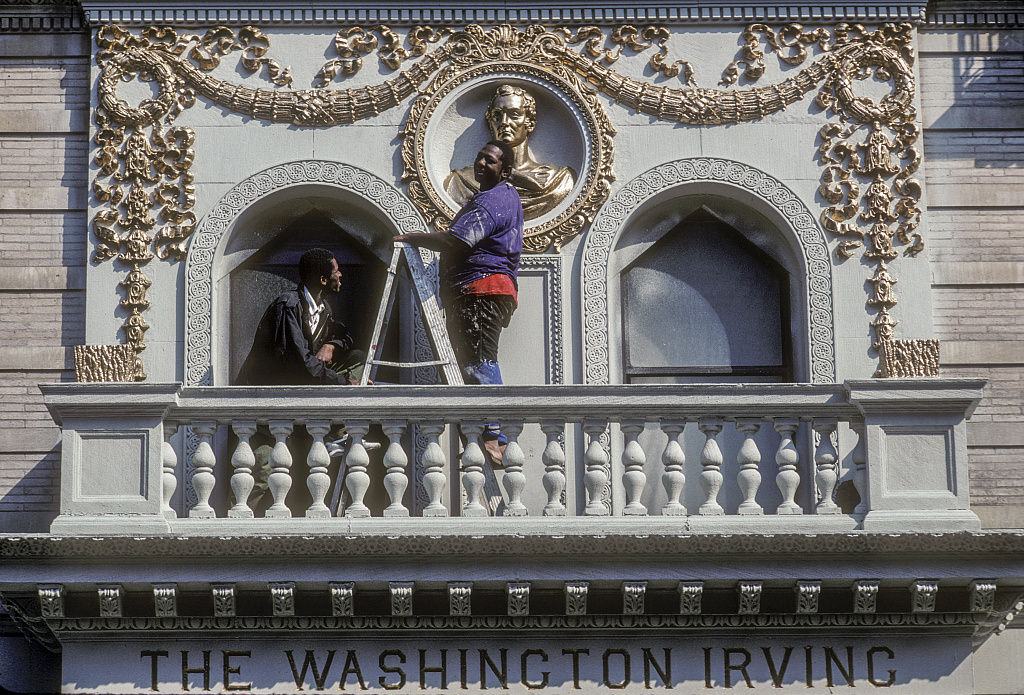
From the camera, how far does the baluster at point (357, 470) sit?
15578mm

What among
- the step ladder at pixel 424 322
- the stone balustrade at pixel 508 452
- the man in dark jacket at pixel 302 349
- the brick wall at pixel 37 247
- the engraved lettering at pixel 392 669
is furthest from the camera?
the brick wall at pixel 37 247

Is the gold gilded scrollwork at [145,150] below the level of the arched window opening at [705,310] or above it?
above

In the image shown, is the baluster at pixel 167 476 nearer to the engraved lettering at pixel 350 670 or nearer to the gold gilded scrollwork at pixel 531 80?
the engraved lettering at pixel 350 670

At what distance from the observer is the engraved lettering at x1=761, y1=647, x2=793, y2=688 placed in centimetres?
1573

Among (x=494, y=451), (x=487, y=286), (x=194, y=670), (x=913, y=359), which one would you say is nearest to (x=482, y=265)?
(x=487, y=286)

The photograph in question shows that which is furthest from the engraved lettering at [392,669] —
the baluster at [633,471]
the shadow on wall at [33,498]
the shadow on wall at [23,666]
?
the shadow on wall at [33,498]

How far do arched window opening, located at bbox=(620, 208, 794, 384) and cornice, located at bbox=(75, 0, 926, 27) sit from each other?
6.41 ft

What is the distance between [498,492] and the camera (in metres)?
16.1

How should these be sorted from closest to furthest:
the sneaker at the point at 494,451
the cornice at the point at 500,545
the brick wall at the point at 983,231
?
the cornice at the point at 500,545, the sneaker at the point at 494,451, the brick wall at the point at 983,231

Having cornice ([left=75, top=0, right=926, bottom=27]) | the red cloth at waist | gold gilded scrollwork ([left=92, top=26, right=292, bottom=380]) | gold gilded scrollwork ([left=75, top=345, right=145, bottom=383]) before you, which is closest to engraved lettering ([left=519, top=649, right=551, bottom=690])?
the red cloth at waist

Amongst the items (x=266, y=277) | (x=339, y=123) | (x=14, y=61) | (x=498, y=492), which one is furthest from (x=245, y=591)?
(x=14, y=61)

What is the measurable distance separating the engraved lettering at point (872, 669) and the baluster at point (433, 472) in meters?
3.68

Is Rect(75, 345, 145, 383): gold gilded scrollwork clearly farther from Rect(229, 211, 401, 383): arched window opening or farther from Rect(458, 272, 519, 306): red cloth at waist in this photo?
Rect(458, 272, 519, 306): red cloth at waist

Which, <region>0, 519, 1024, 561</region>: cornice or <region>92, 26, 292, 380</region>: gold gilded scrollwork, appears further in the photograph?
<region>92, 26, 292, 380</region>: gold gilded scrollwork
